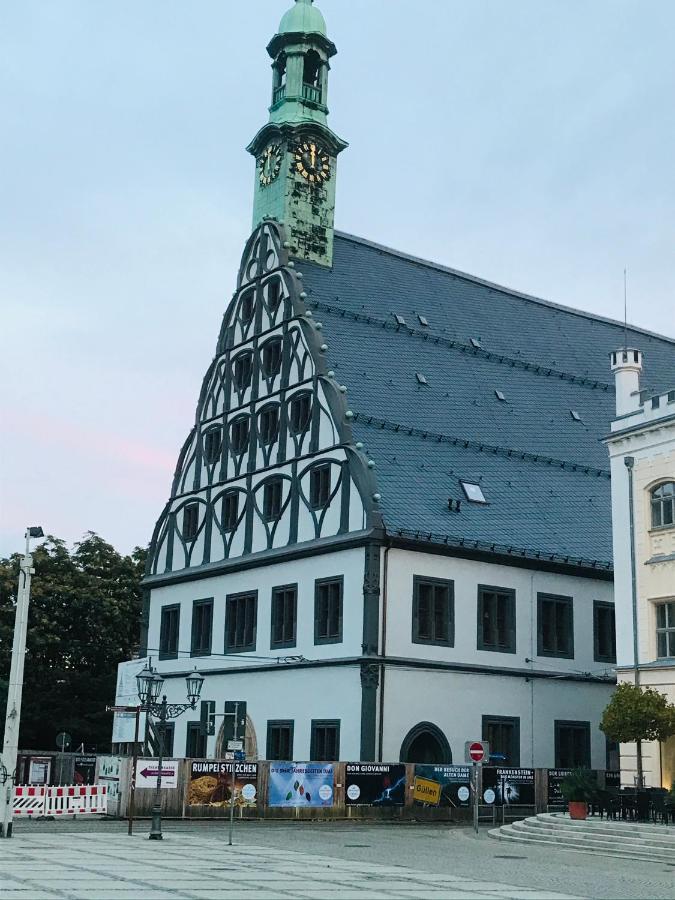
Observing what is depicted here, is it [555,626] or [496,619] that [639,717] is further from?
[555,626]

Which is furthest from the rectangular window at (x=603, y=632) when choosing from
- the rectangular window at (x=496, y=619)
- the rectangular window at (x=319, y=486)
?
the rectangular window at (x=319, y=486)

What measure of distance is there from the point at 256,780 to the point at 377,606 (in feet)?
25.7

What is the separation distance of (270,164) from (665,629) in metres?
30.9

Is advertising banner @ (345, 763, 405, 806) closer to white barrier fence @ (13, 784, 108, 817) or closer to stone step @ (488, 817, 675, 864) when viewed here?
stone step @ (488, 817, 675, 864)

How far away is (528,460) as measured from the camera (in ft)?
171

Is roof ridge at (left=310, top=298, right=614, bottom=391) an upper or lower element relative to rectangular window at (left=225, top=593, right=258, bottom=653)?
upper

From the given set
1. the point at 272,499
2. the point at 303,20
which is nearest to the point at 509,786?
the point at 272,499

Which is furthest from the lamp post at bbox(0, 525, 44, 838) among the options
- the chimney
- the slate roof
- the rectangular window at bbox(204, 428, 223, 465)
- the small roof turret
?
the small roof turret

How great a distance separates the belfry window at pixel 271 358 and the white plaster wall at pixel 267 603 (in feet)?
27.6

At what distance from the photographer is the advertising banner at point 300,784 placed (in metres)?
37.7

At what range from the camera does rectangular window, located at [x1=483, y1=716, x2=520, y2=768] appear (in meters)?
44.6

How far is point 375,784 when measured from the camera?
38.8 m

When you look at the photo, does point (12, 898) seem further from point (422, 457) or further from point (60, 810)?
point (422, 457)

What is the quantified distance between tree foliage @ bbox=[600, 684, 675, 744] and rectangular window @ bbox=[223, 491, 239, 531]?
20.8 m
